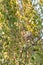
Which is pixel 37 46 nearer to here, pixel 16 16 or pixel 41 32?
pixel 41 32

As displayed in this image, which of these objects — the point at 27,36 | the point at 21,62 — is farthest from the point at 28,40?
the point at 21,62

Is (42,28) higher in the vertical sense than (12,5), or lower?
lower

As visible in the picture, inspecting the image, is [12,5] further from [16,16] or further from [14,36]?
[14,36]

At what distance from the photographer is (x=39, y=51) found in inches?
216

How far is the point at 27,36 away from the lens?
5559 mm

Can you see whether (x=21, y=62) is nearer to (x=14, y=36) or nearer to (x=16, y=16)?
(x=14, y=36)

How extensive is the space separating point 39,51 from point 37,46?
0.10 meters

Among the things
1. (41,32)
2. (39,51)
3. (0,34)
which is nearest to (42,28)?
(41,32)

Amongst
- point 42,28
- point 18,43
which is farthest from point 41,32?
point 18,43

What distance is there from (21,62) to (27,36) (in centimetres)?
50

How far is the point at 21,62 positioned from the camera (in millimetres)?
5637

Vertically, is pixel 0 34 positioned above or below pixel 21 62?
above

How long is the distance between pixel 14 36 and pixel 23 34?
171 millimetres

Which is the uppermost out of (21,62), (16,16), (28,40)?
(16,16)
